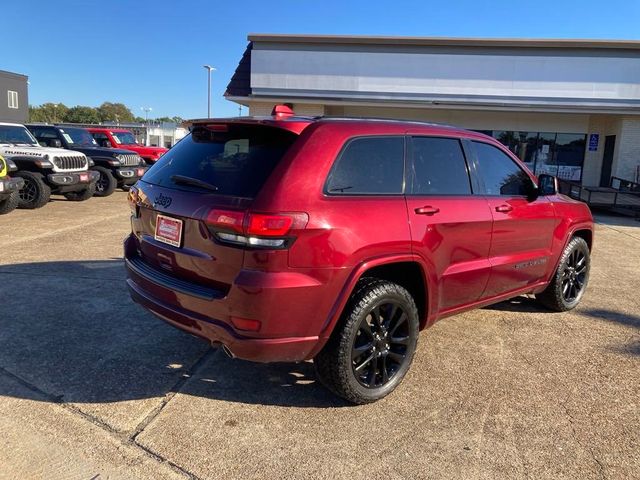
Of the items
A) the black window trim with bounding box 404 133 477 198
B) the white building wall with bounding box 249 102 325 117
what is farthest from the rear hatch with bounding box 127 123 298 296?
the white building wall with bounding box 249 102 325 117

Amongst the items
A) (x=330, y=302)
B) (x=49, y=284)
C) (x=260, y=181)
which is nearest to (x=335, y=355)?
(x=330, y=302)

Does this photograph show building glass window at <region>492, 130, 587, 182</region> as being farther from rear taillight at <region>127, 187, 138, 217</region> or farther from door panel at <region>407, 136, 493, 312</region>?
rear taillight at <region>127, 187, 138, 217</region>

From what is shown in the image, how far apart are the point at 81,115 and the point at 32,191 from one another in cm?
11219

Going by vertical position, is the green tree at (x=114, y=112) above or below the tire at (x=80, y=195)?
above

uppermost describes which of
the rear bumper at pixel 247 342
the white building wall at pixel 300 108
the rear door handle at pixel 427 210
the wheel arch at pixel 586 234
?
the white building wall at pixel 300 108

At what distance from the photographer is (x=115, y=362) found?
3754mm

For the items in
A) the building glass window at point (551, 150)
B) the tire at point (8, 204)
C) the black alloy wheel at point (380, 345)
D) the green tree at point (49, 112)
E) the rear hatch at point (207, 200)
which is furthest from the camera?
the green tree at point (49, 112)

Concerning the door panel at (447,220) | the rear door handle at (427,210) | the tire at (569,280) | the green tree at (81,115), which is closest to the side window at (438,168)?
the door panel at (447,220)

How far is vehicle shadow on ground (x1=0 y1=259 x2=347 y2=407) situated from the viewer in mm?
3396

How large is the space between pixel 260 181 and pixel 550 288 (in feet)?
11.6

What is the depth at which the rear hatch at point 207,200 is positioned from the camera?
2861mm

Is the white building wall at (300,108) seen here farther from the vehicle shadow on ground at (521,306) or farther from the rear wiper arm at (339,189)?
the rear wiper arm at (339,189)

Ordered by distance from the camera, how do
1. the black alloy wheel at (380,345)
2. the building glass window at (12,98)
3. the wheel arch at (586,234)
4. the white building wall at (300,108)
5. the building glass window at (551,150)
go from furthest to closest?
1. the building glass window at (12,98)
2. the building glass window at (551,150)
3. the white building wall at (300,108)
4. the wheel arch at (586,234)
5. the black alloy wheel at (380,345)

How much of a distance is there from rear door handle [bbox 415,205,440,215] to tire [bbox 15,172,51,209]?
10160 millimetres
